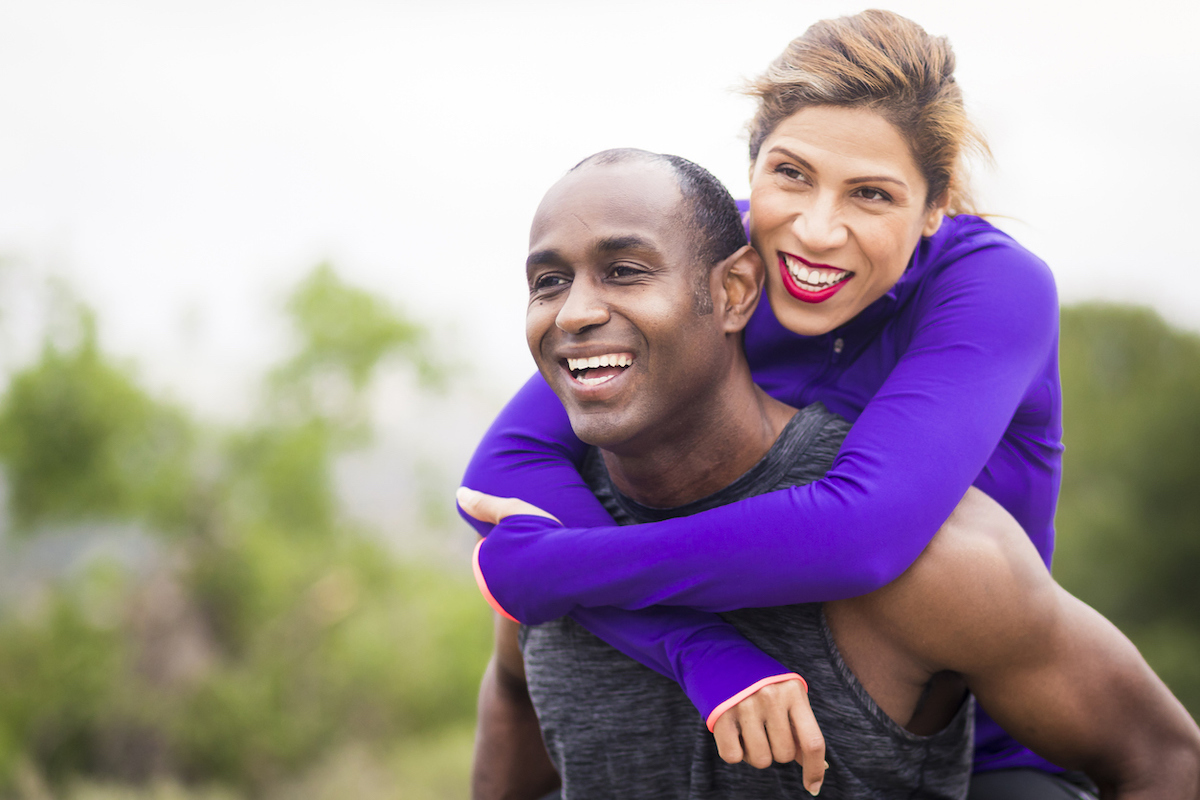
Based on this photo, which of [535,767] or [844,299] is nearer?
[844,299]

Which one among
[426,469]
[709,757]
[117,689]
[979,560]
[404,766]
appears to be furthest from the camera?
[426,469]

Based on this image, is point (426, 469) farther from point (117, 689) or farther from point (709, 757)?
point (709, 757)

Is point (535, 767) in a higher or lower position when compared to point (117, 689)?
higher

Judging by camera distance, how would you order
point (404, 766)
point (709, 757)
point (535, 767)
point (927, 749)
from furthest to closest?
point (404, 766)
point (535, 767)
point (709, 757)
point (927, 749)

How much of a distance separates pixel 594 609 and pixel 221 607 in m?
8.91

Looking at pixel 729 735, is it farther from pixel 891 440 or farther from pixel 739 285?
pixel 739 285

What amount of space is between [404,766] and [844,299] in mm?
9035

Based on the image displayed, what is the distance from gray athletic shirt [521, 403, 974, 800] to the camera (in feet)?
5.92

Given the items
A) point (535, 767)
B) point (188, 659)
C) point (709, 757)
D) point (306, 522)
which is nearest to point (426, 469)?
point (306, 522)

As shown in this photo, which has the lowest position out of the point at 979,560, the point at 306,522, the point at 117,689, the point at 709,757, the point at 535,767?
the point at 117,689

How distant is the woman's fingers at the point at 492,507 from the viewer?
1.97 m

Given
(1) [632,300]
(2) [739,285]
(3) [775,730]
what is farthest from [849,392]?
Result: (3) [775,730]

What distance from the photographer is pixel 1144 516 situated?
8.98m

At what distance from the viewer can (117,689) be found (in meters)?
9.21
